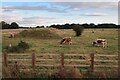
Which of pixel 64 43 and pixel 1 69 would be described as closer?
pixel 1 69

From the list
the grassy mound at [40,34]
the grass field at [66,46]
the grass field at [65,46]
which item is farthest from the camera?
the grassy mound at [40,34]

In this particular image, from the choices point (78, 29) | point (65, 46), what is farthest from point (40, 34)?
point (65, 46)

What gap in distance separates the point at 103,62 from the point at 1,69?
21.8 ft

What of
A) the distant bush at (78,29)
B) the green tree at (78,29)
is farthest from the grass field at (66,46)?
the distant bush at (78,29)

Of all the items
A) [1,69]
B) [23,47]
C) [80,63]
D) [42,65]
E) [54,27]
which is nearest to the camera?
[1,69]

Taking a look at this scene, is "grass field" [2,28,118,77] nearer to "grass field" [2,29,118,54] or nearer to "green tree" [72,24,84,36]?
"grass field" [2,29,118,54]

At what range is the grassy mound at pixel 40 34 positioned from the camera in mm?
37438

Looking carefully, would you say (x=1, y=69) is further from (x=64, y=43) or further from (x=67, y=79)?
(x=64, y=43)

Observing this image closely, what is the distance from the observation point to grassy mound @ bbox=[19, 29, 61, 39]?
3744 centimetres

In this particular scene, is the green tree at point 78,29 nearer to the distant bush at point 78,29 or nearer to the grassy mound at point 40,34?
Result: the distant bush at point 78,29

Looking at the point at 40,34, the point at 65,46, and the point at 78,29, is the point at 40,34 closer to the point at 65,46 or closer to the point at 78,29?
the point at 78,29

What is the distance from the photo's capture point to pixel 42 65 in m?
14.9

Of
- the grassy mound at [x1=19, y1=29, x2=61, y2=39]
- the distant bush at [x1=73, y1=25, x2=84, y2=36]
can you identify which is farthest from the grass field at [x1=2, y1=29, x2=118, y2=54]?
the distant bush at [x1=73, y1=25, x2=84, y2=36]

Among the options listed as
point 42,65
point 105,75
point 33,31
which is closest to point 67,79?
point 105,75
